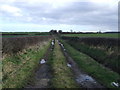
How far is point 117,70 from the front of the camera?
1586 cm

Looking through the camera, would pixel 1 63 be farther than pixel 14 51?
No

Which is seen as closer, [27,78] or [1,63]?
[27,78]

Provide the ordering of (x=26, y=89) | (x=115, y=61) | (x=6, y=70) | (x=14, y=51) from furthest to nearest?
(x=14, y=51) < (x=115, y=61) < (x=6, y=70) < (x=26, y=89)

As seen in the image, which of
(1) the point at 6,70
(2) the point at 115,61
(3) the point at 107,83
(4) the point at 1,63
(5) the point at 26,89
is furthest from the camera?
(2) the point at 115,61

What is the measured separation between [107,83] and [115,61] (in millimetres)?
6186

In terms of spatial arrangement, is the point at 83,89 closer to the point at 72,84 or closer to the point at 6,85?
the point at 72,84

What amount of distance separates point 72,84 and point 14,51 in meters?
12.1

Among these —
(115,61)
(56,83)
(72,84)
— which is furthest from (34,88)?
(115,61)

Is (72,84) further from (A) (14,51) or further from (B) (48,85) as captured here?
(A) (14,51)

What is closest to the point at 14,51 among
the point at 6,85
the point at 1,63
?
the point at 1,63

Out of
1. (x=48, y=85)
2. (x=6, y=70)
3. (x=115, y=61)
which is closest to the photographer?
(x=48, y=85)

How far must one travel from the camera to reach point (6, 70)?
47.2ft

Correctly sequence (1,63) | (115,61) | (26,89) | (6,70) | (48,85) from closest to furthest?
(26,89) < (48,85) < (6,70) < (1,63) < (115,61)

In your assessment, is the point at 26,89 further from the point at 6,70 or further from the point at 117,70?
the point at 117,70
